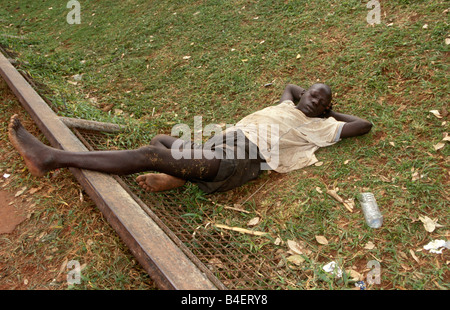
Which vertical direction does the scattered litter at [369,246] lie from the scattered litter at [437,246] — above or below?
below

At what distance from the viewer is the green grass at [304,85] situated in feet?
7.45

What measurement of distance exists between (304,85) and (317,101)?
0.74m

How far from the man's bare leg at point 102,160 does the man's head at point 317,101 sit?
130cm

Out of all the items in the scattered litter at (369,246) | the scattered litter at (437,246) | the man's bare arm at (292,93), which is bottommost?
the scattered litter at (369,246)

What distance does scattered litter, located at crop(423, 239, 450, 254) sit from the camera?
6.57 ft

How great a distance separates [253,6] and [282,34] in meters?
1.29

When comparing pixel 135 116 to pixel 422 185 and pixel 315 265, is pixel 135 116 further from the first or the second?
pixel 422 185

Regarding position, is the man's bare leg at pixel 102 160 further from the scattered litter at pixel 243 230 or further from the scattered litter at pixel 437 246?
the scattered litter at pixel 437 246

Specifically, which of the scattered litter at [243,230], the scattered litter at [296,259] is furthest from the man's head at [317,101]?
the scattered litter at [296,259]

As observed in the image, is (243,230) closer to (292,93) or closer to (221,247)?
(221,247)

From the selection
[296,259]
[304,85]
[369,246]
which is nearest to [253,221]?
[296,259]

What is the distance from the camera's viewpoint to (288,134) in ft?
9.79

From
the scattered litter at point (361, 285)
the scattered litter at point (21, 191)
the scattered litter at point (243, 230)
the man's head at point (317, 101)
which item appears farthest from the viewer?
the man's head at point (317, 101)
